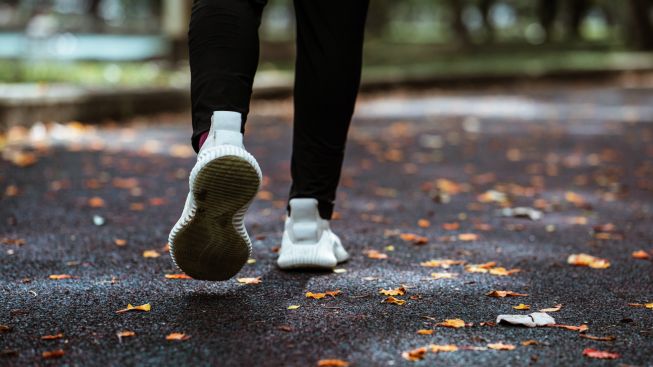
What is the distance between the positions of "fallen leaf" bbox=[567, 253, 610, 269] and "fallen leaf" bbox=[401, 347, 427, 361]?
1229 millimetres

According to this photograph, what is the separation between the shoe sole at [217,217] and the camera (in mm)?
2273

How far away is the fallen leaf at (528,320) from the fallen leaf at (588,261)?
832mm

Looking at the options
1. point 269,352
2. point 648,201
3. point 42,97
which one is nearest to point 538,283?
point 269,352

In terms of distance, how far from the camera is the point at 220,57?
8.00ft

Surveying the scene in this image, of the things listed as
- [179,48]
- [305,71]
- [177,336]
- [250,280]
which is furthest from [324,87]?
[179,48]

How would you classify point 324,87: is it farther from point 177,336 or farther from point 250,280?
point 177,336

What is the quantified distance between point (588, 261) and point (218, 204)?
4.67 feet

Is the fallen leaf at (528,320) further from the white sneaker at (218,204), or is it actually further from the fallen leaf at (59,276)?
the fallen leaf at (59,276)

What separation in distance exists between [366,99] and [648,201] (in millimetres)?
7905

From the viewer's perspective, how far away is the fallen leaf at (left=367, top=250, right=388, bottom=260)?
319 cm

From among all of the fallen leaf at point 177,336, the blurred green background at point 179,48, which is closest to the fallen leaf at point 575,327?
the fallen leaf at point 177,336

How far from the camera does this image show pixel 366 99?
1250 cm

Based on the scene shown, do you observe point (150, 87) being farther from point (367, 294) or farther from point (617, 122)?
point (367, 294)

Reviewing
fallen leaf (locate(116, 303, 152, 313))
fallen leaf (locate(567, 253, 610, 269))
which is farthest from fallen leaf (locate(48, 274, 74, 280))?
fallen leaf (locate(567, 253, 610, 269))
